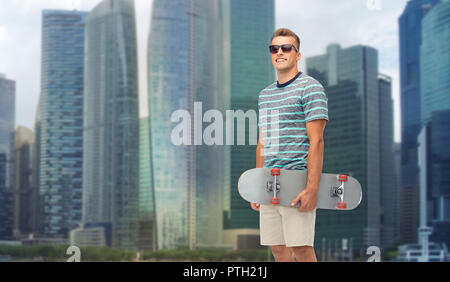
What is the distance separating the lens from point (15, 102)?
74.1 m

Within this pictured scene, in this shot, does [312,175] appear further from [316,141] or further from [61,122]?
[61,122]

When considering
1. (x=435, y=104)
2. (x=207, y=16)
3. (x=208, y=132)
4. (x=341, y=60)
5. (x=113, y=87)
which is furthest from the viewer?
(x=435, y=104)

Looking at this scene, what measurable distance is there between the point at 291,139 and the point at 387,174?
69.8 meters

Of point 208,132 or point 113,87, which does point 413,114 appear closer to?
point 113,87

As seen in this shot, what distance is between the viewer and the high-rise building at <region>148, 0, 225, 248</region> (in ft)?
209

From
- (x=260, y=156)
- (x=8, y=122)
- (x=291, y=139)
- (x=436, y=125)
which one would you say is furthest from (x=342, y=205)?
(x=436, y=125)

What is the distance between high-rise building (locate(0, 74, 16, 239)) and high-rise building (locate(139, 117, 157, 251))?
14187 millimetres

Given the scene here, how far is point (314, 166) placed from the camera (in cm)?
295

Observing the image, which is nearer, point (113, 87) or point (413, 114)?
point (113, 87)

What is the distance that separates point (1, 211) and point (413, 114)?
49.6m

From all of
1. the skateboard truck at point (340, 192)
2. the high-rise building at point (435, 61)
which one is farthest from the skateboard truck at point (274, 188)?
the high-rise building at point (435, 61)

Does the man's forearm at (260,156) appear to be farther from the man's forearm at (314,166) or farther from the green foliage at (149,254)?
the green foliage at (149,254)

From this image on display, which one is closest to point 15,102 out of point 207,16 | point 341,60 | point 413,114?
point 207,16

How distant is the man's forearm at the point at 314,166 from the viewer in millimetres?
2941
